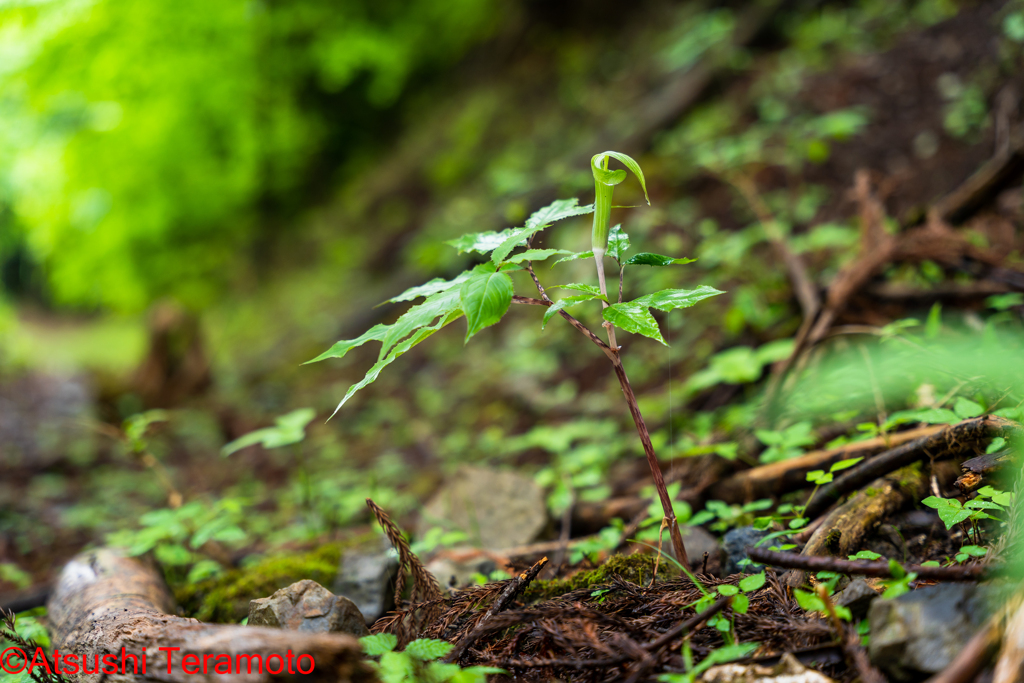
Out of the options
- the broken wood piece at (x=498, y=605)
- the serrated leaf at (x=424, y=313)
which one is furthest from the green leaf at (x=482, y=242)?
the broken wood piece at (x=498, y=605)

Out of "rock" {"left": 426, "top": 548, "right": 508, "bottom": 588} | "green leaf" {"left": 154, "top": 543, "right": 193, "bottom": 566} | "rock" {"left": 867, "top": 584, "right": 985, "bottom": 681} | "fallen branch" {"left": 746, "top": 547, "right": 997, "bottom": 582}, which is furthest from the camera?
"green leaf" {"left": 154, "top": 543, "right": 193, "bottom": 566}

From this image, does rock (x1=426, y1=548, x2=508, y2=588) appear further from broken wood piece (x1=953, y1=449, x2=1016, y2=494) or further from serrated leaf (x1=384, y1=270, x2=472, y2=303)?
broken wood piece (x1=953, y1=449, x2=1016, y2=494)

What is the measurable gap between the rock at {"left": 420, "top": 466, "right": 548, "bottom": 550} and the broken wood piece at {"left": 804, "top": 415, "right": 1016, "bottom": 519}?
100cm

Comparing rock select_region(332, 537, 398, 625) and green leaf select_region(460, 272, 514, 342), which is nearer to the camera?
green leaf select_region(460, 272, 514, 342)

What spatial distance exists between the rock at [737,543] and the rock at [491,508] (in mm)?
780

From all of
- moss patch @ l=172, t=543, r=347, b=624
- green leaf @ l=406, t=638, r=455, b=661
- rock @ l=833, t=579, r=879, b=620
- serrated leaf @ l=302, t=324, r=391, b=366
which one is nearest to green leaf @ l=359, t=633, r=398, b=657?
green leaf @ l=406, t=638, r=455, b=661

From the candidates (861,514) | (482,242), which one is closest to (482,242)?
(482,242)

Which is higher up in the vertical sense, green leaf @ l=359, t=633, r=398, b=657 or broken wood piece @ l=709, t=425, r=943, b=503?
green leaf @ l=359, t=633, r=398, b=657

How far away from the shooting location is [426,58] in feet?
25.8

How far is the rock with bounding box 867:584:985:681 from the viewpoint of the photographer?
2.71ft

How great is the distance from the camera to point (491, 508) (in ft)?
7.22

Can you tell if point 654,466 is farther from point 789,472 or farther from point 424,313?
point 789,472

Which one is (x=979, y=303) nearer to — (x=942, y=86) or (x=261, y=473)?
(x=942, y=86)

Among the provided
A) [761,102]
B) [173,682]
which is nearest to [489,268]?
[173,682]
